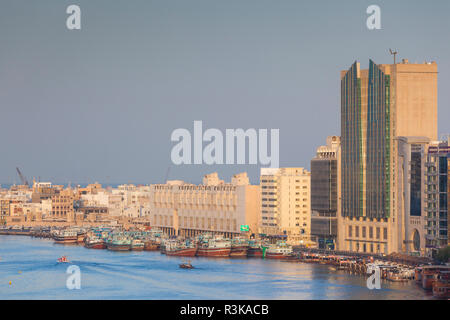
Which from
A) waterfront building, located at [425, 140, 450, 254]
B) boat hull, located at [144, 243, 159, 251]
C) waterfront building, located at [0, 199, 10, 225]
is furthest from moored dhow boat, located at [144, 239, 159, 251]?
waterfront building, located at [0, 199, 10, 225]

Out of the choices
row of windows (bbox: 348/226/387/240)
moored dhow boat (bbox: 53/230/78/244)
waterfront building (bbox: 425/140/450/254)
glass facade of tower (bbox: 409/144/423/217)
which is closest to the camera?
waterfront building (bbox: 425/140/450/254)

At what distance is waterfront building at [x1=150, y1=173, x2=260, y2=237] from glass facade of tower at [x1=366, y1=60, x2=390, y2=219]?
17272 mm

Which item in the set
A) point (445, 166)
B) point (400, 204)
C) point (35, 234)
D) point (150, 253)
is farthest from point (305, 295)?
point (35, 234)

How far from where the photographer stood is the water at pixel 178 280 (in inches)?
1855

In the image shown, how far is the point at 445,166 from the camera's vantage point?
188 ft

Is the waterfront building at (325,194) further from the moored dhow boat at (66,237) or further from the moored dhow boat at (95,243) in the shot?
the moored dhow boat at (66,237)

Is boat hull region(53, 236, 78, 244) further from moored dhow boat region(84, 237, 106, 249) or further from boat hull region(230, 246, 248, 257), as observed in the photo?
boat hull region(230, 246, 248, 257)

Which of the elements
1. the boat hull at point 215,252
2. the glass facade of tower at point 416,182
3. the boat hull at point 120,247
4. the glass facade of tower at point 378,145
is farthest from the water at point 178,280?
the boat hull at point 120,247

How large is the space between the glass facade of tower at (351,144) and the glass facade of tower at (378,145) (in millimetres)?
728

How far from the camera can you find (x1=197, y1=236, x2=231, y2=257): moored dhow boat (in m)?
72.7

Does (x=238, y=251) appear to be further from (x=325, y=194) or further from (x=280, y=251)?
(x=325, y=194)

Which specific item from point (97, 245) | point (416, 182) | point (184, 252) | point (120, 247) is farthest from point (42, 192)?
point (416, 182)

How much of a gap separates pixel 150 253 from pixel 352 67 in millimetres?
21693

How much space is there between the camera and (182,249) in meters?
73.8
